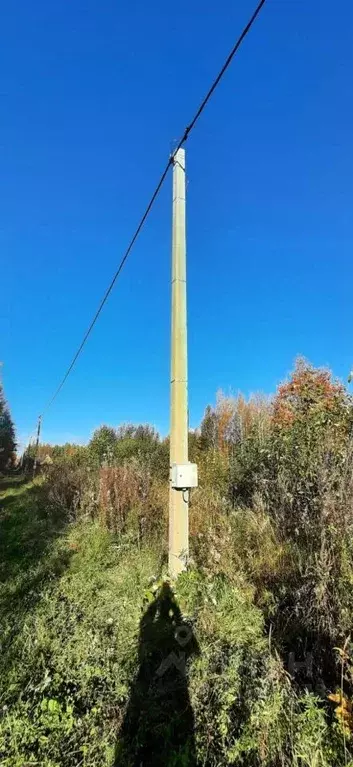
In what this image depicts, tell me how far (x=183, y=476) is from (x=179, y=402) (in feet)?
2.50

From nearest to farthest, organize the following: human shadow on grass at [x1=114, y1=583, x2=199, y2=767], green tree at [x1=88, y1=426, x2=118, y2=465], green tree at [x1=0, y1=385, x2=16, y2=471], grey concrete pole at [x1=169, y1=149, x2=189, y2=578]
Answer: human shadow on grass at [x1=114, y1=583, x2=199, y2=767], grey concrete pole at [x1=169, y1=149, x2=189, y2=578], green tree at [x1=88, y1=426, x2=118, y2=465], green tree at [x1=0, y1=385, x2=16, y2=471]

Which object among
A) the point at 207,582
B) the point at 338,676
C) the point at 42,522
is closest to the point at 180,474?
the point at 207,582

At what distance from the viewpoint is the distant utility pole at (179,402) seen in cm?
363

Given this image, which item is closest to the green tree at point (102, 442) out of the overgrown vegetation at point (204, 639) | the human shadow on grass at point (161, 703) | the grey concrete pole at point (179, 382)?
the overgrown vegetation at point (204, 639)

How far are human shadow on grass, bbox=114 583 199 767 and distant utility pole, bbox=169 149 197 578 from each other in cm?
69

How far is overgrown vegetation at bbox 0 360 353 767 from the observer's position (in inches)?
76.7

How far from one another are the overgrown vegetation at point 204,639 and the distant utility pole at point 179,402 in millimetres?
313

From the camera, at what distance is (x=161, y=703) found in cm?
222

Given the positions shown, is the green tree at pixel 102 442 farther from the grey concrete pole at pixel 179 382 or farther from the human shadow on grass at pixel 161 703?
the human shadow on grass at pixel 161 703

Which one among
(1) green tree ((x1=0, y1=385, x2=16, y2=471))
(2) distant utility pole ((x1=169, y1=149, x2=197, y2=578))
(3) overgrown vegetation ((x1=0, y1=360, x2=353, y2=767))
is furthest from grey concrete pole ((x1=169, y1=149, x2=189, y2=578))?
(1) green tree ((x1=0, y1=385, x2=16, y2=471))

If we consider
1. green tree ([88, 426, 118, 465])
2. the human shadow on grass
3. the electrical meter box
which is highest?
green tree ([88, 426, 118, 465])

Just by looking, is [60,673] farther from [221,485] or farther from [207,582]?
[221,485]

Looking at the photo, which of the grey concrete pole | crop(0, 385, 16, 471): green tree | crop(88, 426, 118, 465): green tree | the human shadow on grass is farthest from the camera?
crop(0, 385, 16, 471): green tree

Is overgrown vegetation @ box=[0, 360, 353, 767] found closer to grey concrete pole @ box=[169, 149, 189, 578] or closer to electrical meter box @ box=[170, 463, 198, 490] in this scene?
grey concrete pole @ box=[169, 149, 189, 578]
